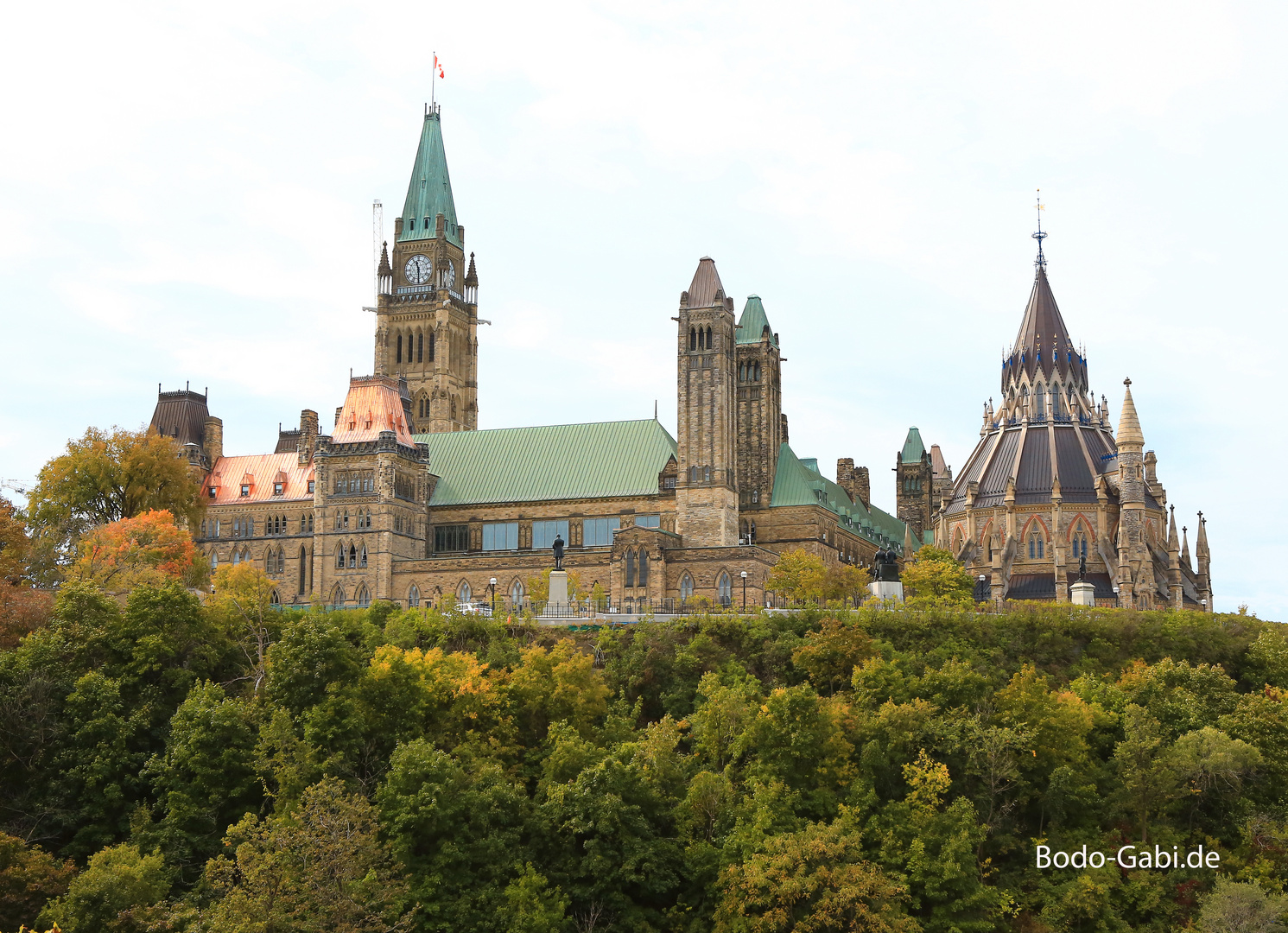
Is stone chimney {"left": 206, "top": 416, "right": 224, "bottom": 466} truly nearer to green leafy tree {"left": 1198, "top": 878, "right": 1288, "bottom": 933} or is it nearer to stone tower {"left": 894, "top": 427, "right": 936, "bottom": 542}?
stone tower {"left": 894, "top": 427, "right": 936, "bottom": 542}

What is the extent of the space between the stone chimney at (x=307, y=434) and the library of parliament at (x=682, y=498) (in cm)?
18

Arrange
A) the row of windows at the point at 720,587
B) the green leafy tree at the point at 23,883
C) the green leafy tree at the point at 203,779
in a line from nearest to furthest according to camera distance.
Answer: the green leafy tree at the point at 23,883 → the green leafy tree at the point at 203,779 → the row of windows at the point at 720,587

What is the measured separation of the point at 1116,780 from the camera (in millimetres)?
70062

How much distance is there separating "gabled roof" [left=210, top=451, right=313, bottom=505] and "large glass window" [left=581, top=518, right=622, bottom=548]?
1958 cm

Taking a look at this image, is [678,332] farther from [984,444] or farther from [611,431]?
[984,444]

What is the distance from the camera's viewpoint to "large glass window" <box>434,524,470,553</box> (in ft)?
391

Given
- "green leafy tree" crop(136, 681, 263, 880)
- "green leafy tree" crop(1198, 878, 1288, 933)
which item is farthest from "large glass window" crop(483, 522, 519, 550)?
"green leafy tree" crop(1198, 878, 1288, 933)

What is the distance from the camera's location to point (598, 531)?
383 feet

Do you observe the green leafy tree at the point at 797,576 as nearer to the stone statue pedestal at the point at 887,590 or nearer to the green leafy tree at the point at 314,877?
the stone statue pedestal at the point at 887,590

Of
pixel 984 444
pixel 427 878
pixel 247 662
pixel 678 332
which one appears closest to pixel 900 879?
pixel 427 878

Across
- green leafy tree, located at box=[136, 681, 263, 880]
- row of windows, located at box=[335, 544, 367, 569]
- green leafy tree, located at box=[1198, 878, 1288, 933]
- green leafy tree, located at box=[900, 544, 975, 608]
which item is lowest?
green leafy tree, located at box=[1198, 878, 1288, 933]

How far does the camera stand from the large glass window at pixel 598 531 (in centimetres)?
11625

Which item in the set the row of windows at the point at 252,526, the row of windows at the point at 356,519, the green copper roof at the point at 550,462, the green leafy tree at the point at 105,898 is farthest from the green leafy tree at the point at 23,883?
the green copper roof at the point at 550,462

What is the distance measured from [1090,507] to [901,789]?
56.3 metres
